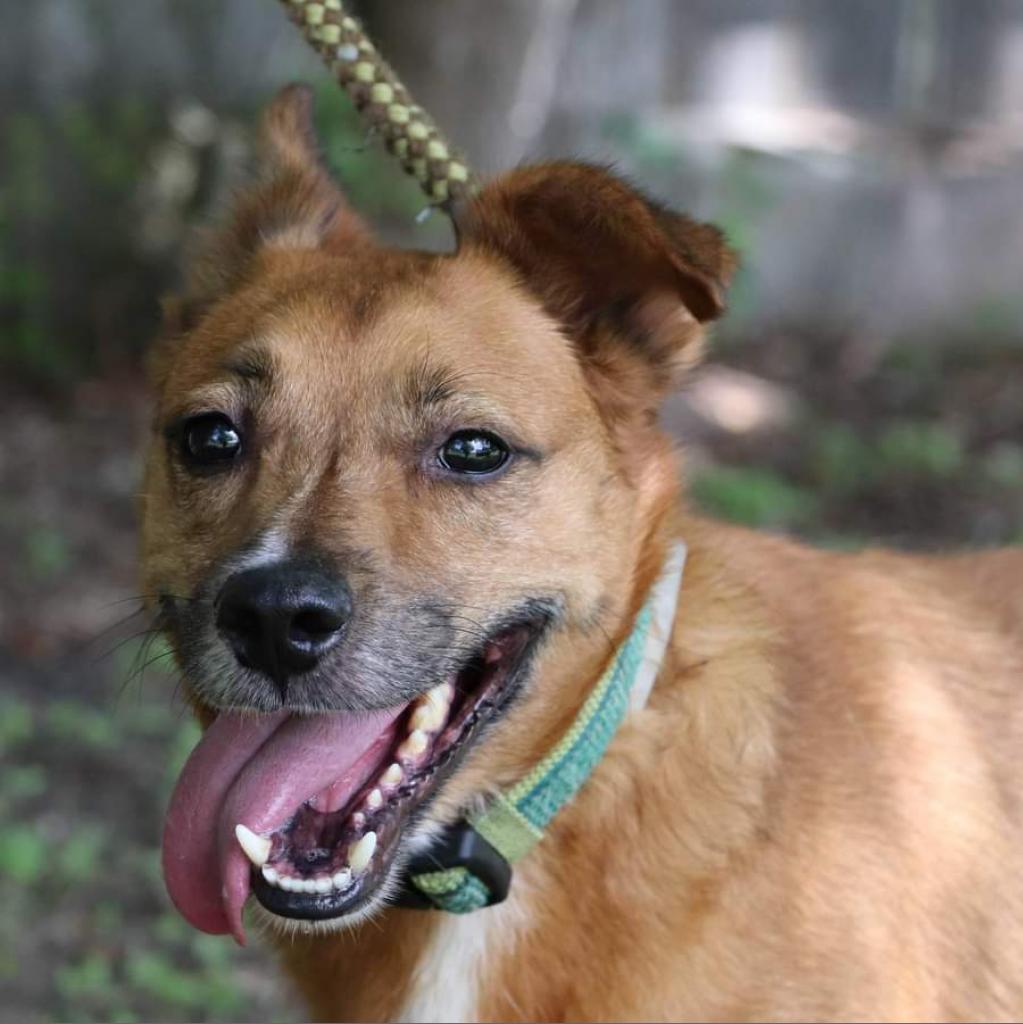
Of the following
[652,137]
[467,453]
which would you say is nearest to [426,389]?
[467,453]

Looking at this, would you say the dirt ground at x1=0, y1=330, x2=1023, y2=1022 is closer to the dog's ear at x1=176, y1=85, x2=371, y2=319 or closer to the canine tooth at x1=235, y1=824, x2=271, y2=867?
the canine tooth at x1=235, y1=824, x2=271, y2=867

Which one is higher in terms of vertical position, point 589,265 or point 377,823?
point 589,265

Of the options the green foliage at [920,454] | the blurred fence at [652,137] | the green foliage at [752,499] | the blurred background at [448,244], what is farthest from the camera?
the blurred fence at [652,137]

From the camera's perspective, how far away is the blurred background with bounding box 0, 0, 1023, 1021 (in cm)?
486

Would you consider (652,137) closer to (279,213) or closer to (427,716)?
(279,213)

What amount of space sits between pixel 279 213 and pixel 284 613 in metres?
1.23

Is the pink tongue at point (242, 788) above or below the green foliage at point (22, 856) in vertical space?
above

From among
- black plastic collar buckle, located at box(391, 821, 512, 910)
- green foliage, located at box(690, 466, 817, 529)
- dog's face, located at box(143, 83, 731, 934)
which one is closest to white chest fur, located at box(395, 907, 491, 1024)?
black plastic collar buckle, located at box(391, 821, 512, 910)

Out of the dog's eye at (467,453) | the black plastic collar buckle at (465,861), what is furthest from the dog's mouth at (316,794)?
the dog's eye at (467,453)

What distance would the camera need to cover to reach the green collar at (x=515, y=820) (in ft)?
9.14

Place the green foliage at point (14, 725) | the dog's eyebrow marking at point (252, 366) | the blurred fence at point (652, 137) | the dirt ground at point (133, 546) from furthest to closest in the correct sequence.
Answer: the blurred fence at point (652, 137) < the green foliage at point (14, 725) < the dirt ground at point (133, 546) < the dog's eyebrow marking at point (252, 366)

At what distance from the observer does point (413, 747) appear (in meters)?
2.73

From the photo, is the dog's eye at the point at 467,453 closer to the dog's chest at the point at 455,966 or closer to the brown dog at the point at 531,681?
the brown dog at the point at 531,681

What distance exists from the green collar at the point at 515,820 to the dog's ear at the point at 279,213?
124 cm
